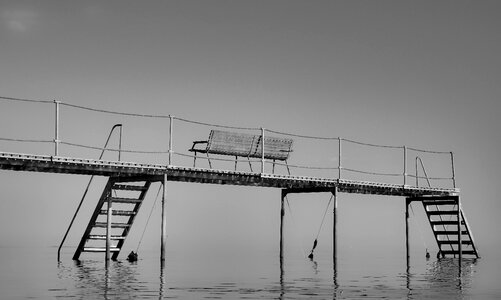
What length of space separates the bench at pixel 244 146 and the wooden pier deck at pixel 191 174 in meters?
0.61

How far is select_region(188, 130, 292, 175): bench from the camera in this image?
107 feet

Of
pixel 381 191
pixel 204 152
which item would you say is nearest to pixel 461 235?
pixel 381 191

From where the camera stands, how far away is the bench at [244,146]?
32.5 m

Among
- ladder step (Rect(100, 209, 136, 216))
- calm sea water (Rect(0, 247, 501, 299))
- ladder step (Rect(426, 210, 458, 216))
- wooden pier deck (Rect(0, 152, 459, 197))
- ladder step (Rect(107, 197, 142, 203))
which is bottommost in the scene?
calm sea water (Rect(0, 247, 501, 299))

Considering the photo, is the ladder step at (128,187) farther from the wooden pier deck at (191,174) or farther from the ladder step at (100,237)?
the ladder step at (100,237)

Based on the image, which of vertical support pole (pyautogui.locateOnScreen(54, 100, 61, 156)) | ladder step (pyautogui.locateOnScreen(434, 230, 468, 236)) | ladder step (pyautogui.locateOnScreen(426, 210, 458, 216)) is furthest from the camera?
ladder step (pyautogui.locateOnScreen(434, 230, 468, 236))

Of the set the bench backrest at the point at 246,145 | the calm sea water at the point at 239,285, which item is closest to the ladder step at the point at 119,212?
the calm sea water at the point at 239,285

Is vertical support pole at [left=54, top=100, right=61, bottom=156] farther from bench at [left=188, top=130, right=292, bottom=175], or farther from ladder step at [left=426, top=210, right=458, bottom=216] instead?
ladder step at [left=426, top=210, right=458, bottom=216]

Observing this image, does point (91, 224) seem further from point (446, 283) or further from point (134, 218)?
point (446, 283)

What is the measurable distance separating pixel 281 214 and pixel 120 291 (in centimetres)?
1786

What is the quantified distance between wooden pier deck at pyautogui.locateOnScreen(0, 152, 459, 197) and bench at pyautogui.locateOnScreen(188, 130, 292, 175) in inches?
24.1

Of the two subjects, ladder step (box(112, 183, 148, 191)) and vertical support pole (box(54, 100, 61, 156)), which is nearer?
vertical support pole (box(54, 100, 61, 156))

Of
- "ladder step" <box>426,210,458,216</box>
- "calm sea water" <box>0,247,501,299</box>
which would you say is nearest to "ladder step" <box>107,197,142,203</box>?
"calm sea water" <box>0,247,501,299</box>

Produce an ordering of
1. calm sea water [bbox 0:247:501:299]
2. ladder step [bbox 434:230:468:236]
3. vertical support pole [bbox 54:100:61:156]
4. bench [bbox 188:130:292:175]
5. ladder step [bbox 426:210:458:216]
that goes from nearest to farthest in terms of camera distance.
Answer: calm sea water [bbox 0:247:501:299] < vertical support pole [bbox 54:100:61:156] < bench [bbox 188:130:292:175] < ladder step [bbox 426:210:458:216] < ladder step [bbox 434:230:468:236]
